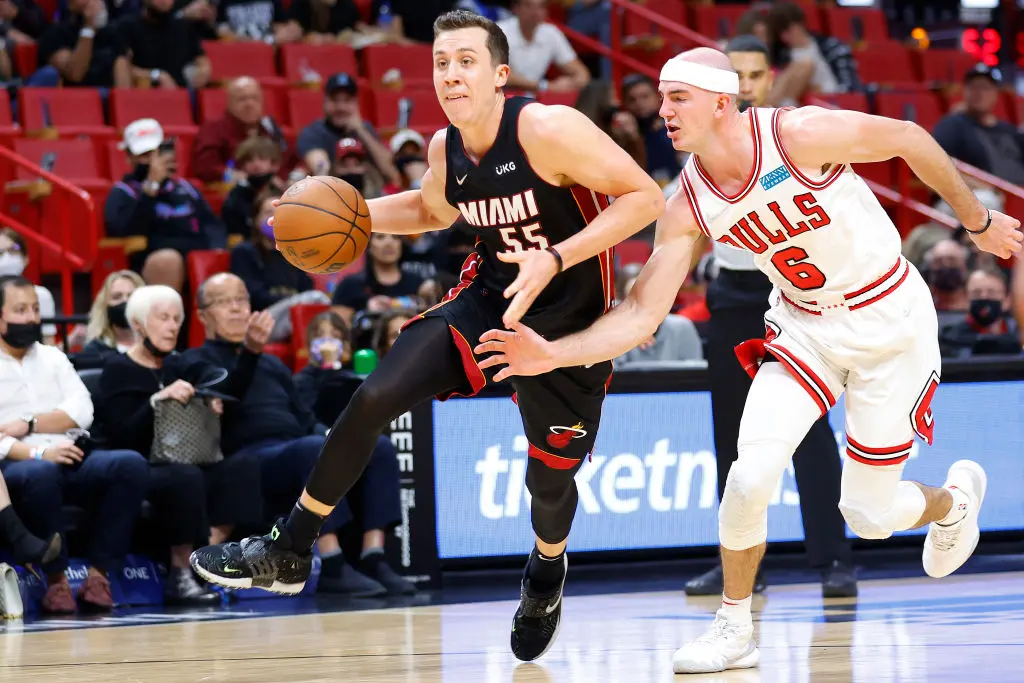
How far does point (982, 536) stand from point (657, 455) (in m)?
2.24

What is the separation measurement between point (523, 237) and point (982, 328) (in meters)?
5.27

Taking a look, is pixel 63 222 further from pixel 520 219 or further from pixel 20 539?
pixel 520 219

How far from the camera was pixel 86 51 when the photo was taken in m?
11.0

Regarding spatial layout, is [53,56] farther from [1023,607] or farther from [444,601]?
[1023,607]

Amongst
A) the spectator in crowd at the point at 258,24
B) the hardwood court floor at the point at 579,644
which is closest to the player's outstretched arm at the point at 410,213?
the hardwood court floor at the point at 579,644

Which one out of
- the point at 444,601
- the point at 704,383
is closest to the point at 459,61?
the point at 444,601

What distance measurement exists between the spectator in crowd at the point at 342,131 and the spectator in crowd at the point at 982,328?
14.0ft

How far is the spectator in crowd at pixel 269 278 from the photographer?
29.3ft

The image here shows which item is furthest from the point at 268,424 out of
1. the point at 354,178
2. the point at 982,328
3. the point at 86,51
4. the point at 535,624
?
the point at 86,51

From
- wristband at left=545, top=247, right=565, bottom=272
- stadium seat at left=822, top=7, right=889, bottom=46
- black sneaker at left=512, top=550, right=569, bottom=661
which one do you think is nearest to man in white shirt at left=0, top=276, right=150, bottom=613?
black sneaker at left=512, top=550, right=569, bottom=661

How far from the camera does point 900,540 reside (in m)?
8.62

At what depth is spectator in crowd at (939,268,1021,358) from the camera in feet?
29.2

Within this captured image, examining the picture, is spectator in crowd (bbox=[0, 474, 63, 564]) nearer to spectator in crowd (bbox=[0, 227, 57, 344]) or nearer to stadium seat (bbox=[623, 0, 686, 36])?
spectator in crowd (bbox=[0, 227, 57, 344])

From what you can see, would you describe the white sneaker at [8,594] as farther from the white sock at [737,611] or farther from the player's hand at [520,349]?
the white sock at [737,611]
